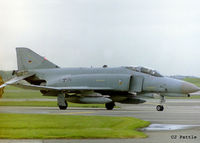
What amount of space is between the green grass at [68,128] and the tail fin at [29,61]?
1397cm

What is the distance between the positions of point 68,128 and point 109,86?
→ 12926 mm

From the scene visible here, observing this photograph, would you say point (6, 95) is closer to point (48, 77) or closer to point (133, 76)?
point (48, 77)

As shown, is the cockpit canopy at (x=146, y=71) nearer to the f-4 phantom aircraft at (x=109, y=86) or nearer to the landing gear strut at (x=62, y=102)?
the f-4 phantom aircraft at (x=109, y=86)

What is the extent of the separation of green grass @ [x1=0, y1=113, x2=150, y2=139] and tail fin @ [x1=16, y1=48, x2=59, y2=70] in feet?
45.8

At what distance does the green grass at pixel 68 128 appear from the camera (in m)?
12.2

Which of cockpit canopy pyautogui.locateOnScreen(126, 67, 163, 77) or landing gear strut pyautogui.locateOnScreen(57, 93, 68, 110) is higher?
cockpit canopy pyautogui.locateOnScreen(126, 67, 163, 77)

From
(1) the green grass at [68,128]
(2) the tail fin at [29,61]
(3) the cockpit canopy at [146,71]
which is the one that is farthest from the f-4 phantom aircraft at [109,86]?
(1) the green grass at [68,128]

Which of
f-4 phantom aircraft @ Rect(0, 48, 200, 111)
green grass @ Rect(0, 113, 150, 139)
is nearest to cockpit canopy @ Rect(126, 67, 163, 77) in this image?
f-4 phantom aircraft @ Rect(0, 48, 200, 111)

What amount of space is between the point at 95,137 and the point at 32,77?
18659mm

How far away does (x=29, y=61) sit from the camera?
30.4 metres

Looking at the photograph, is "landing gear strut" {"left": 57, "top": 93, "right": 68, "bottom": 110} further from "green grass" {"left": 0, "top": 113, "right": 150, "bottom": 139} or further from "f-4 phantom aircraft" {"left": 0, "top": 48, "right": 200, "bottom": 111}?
"green grass" {"left": 0, "top": 113, "right": 150, "bottom": 139}

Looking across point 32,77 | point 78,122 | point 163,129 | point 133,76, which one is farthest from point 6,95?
point 163,129

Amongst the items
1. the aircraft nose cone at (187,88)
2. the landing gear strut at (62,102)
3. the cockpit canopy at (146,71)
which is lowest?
the landing gear strut at (62,102)

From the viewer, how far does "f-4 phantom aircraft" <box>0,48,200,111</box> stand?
25.4 m
